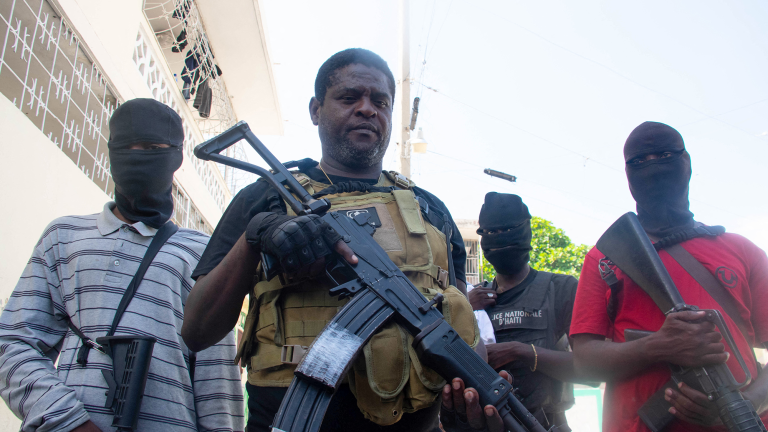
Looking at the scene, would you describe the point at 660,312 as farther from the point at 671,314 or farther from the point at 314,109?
the point at 314,109

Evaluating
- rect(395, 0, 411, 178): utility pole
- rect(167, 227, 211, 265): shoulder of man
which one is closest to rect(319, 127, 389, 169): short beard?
rect(167, 227, 211, 265): shoulder of man

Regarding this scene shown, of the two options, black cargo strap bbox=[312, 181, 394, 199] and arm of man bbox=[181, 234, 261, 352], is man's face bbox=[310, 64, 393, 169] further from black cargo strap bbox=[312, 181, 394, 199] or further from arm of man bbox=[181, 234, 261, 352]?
arm of man bbox=[181, 234, 261, 352]

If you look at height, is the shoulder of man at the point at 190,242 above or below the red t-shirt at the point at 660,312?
above

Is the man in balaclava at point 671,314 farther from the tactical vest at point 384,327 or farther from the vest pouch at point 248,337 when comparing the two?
the vest pouch at point 248,337

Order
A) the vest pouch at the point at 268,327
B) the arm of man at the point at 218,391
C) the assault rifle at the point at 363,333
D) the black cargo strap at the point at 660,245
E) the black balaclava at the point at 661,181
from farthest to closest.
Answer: the black balaclava at the point at 661,181 < the black cargo strap at the point at 660,245 < the arm of man at the point at 218,391 < the vest pouch at the point at 268,327 < the assault rifle at the point at 363,333

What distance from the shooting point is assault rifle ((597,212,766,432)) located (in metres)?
1.81

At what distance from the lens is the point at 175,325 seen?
1956 millimetres

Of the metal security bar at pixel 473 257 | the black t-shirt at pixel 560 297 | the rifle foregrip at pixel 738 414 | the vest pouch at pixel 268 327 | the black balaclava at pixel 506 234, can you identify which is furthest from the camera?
the metal security bar at pixel 473 257

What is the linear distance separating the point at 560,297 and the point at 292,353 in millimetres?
2113

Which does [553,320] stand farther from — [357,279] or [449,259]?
[357,279]

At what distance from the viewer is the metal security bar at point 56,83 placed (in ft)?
10.2

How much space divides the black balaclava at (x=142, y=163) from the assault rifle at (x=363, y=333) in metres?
0.71

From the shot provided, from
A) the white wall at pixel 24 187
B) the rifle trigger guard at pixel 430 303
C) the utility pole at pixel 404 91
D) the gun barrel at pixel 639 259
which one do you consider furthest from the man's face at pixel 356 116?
the utility pole at pixel 404 91

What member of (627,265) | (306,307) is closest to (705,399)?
(627,265)
